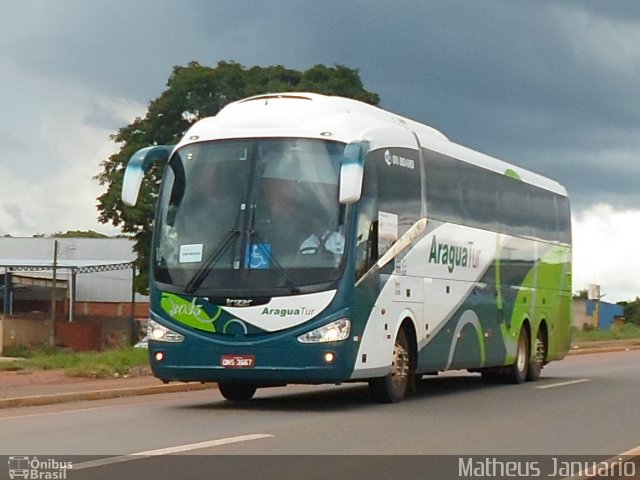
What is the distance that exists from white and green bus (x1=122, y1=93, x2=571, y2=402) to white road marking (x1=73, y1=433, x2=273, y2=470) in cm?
261

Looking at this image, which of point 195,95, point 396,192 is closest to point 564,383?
point 396,192

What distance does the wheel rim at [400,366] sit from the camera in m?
16.7

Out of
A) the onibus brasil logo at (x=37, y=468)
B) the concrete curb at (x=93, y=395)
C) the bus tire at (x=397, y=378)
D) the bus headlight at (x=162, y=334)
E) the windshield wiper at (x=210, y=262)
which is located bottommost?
the concrete curb at (x=93, y=395)

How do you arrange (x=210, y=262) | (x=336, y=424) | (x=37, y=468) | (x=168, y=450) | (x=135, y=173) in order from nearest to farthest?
(x=37, y=468) → (x=168, y=450) → (x=336, y=424) → (x=210, y=262) → (x=135, y=173)

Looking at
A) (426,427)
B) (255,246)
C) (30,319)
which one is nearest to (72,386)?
(255,246)

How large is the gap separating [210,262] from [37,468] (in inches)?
228

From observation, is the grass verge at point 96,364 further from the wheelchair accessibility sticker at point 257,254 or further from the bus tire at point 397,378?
the wheelchair accessibility sticker at point 257,254

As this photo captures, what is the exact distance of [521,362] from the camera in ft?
75.6

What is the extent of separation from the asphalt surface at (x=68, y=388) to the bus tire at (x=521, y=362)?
5.72 metres

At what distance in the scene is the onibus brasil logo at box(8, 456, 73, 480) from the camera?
938 cm

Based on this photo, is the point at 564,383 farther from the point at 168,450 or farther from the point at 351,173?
the point at 168,450

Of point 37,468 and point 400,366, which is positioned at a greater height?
point 400,366

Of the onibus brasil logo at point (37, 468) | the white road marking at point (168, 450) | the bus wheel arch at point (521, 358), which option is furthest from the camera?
the bus wheel arch at point (521, 358)

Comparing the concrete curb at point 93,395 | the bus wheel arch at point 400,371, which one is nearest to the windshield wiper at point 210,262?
the bus wheel arch at point 400,371
